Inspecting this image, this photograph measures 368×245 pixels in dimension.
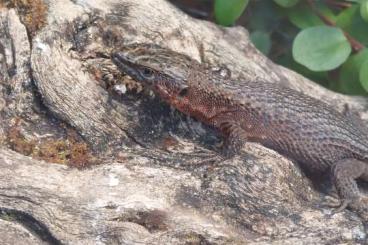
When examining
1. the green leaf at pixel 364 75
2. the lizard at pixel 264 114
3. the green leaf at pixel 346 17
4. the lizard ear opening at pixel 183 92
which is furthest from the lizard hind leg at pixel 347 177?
the green leaf at pixel 346 17

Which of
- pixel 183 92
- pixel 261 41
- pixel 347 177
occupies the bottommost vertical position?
pixel 347 177

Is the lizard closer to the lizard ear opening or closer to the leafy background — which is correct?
the lizard ear opening

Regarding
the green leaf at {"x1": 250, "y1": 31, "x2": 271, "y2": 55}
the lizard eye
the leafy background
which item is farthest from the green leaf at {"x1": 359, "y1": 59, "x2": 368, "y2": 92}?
the lizard eye

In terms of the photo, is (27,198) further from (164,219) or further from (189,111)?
(189,111)

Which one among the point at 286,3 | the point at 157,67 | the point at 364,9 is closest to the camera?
the point at 157,67

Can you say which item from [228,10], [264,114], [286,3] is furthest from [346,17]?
[264,114]

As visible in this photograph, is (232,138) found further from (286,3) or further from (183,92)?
(286,3)
